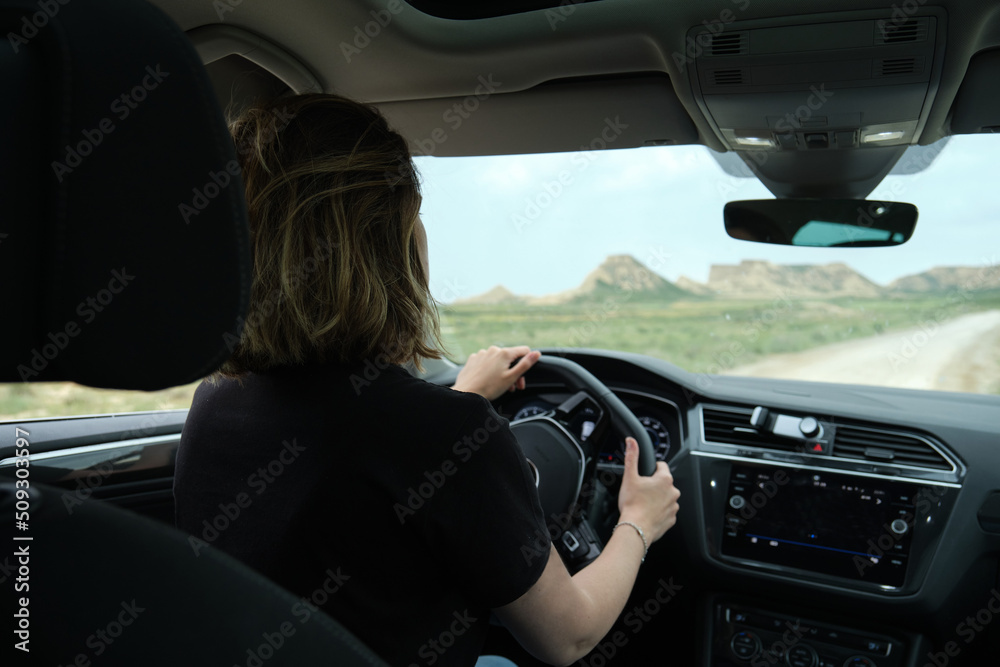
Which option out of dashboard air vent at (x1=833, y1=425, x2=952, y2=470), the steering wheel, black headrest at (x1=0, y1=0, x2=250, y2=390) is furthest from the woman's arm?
dashboard air vent at (x1=833, y1=425, x2=952, y2=470)

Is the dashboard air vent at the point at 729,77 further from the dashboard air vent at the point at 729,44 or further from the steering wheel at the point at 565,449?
the steering wheel at the point at 565,449

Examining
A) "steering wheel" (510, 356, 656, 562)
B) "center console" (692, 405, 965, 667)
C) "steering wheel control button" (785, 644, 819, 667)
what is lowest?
"steering wheel control button" (785, 644, 819, 667)

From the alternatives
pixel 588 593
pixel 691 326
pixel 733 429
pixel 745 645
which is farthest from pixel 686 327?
pixel 588 593

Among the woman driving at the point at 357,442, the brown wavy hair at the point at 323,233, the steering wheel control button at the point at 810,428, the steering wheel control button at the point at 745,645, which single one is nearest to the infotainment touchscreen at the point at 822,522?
the steering wheel control button at the point at 810,428

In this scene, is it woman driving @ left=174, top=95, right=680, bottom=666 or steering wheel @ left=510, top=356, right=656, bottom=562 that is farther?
steering wheel @ left=510, top=356, right=656, bottom=562

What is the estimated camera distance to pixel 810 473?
2.51 metres

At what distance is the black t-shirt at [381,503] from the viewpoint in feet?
3.85

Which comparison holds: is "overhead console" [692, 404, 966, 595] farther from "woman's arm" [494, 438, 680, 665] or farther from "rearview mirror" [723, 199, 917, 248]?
"woman's arm" [494, 438, 680, 665]

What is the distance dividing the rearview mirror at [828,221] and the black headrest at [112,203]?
2216 mm

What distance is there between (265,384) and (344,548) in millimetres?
316

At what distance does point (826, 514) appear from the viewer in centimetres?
248

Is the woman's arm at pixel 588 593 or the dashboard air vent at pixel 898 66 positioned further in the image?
the dashboard air vent at pixel 898 66

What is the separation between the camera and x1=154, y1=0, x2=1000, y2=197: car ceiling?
1.93 meters

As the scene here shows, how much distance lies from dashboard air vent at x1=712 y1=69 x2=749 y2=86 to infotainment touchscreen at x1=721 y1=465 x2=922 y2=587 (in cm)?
127
